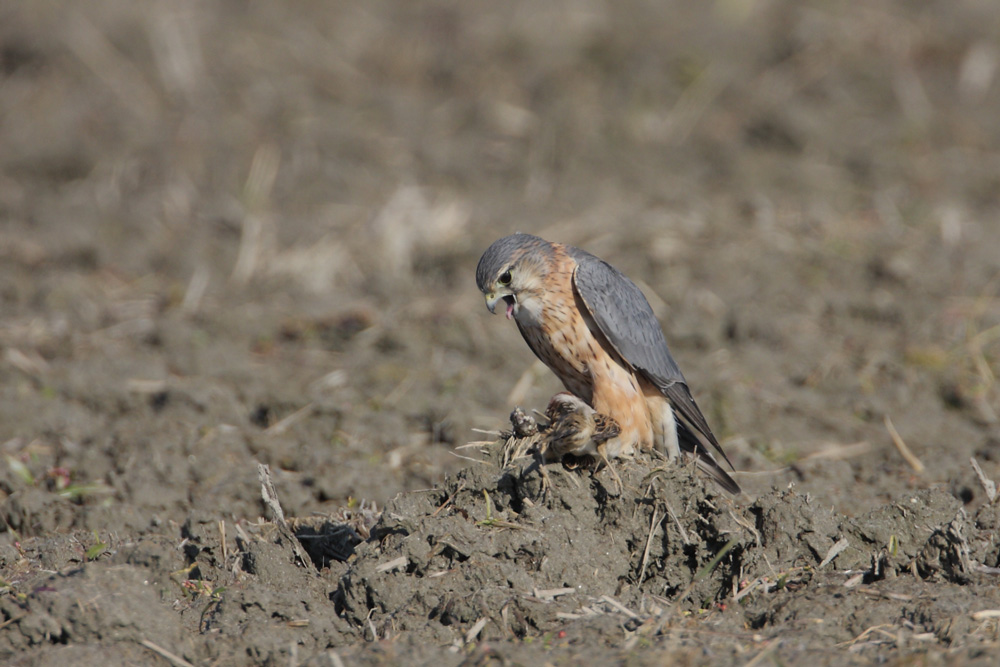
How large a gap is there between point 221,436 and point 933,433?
13.5 feet

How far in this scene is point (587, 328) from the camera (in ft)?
16.1

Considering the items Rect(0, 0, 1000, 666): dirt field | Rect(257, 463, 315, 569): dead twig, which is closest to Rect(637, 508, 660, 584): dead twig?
Rect(0, 0, 1000, 666): dirt field

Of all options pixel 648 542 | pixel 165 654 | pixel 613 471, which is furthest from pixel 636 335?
pixel 165 654

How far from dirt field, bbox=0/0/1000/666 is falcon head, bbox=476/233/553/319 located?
80cm

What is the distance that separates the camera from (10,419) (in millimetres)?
6160

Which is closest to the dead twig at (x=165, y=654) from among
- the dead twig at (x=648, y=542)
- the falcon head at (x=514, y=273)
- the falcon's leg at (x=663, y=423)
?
the dead twig at (x=648, y=542)

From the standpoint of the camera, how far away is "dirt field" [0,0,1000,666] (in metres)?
3.83

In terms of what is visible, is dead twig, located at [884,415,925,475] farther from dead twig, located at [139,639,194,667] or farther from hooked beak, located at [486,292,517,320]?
dead twig, located at [139,639,194,667]

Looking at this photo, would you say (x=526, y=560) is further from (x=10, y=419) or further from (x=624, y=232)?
(x=624, y=232)

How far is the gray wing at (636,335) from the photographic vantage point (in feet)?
15.9

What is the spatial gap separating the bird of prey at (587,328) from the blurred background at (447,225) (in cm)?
85

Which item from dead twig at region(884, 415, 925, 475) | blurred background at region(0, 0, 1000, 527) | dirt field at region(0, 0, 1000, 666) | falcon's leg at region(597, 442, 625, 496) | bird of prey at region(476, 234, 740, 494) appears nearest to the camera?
dirt field at region(0, 0, 1000, 666)

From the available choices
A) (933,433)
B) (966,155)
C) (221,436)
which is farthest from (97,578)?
(966,155)

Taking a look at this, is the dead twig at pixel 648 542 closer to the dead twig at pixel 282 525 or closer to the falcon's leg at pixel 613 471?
the falcon's leg at pixel 613 471
